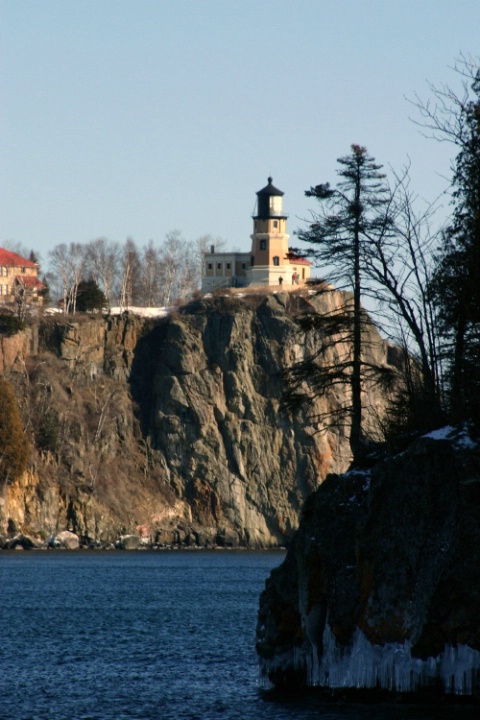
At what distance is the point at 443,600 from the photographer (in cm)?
2295

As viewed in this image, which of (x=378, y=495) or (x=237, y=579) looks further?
(x=237, y=579)

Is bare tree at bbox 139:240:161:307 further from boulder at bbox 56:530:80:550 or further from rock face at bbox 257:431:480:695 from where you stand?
rock face at bbox 257:431:480:695

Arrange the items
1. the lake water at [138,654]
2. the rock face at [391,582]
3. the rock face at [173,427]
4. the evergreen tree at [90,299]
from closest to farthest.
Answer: the rock face at [391,582], the lake water at [138,654], the rock face at [173,427], the evergreen tree at [90,299]

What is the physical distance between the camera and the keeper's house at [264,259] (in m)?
136

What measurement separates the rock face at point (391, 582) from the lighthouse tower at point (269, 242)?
359 feet

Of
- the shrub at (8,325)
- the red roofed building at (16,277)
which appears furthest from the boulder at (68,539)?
the red roofed building at (16,277)

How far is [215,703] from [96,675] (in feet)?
17.9

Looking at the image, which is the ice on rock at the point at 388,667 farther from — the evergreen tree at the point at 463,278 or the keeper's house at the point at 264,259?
the keeper's house at the point at 264,259

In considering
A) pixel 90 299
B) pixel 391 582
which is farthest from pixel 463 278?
pixel 90 299

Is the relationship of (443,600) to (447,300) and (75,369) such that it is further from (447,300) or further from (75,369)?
(75,369)

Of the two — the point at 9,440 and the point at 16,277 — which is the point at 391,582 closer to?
the point at 9,440

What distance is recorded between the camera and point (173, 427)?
121 meters

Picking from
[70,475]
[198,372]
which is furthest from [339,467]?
[70,475]

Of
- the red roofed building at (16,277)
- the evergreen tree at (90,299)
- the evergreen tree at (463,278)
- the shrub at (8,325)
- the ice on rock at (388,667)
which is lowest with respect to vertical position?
the ice on rock at (388,667)
